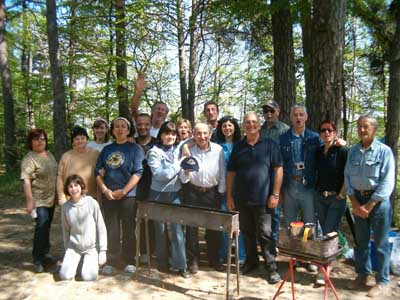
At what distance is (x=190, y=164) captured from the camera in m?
4.39

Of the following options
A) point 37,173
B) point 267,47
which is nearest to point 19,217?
point 37,173

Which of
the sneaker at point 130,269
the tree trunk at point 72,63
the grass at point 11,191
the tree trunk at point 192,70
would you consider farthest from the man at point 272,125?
the tree trunk at point 72,63

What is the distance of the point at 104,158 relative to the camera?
4.73 metres

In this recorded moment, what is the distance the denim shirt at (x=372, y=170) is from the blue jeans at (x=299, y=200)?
1.90 feet

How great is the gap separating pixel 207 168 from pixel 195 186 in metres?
0.28

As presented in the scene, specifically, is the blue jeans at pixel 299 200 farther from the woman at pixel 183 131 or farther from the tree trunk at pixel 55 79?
the tree trunk at pixel 55 79

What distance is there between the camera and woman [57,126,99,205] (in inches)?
190

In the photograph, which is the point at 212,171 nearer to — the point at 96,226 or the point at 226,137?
the point at 226,137

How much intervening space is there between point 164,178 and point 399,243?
3.01 meters

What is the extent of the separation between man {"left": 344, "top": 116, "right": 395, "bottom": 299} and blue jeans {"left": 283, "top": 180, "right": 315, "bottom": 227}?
0.56 metres

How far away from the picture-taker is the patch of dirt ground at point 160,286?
4.09 m

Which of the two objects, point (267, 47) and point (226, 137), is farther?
point (267, 47)

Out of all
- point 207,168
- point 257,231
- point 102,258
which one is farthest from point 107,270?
point 257,231

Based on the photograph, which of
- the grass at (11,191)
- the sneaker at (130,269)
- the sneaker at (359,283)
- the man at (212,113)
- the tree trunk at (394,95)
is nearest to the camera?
the sneaker at (359,283)
